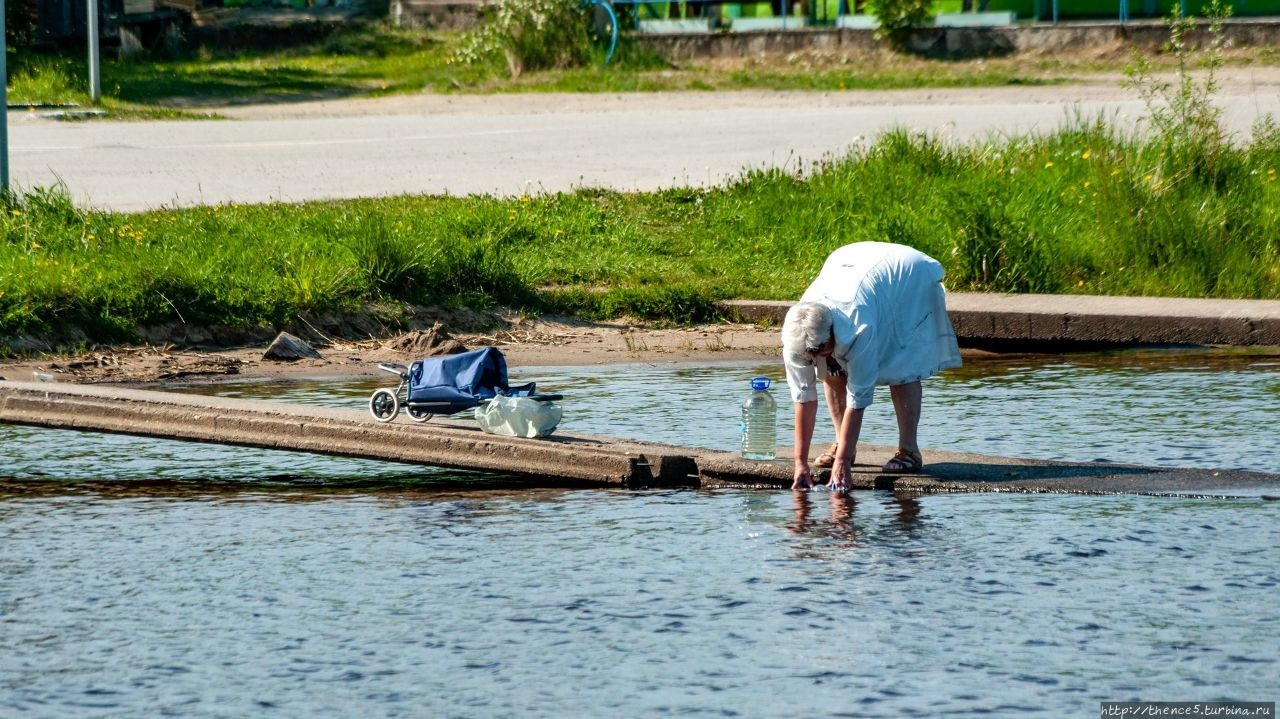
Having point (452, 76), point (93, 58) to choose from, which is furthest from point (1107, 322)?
point (452, 76)

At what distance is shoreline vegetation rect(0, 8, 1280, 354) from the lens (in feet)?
40.8

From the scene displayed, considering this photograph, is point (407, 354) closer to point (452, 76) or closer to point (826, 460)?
point (826, 460)

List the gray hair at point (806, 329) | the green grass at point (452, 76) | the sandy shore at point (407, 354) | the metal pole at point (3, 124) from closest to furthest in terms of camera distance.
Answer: the gray hair at point (806, 329), the sandy shore at point (407, 354), the metal pole at point (3, 124), the green grass at point (452, 76)

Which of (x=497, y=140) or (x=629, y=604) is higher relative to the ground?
(x=497, y=140)

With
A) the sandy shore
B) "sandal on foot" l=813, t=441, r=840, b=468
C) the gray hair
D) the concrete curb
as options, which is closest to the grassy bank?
the sandy shore

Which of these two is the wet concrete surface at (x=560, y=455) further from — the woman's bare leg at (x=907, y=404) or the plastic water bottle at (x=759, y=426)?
the woman's bare leg at (x=907, y=404)

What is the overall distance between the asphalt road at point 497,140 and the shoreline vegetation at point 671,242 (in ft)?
3.82

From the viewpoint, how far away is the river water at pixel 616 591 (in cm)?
548

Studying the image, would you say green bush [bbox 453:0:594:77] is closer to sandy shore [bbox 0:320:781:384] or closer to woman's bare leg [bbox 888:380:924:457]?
sandy shore [bbox 0:320:781:384]

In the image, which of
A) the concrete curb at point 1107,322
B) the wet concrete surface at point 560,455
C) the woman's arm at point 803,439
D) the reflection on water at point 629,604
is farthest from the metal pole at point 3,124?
the woman's arm at point 803,439

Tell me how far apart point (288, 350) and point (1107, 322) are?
5074mm

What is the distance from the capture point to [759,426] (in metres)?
8.27

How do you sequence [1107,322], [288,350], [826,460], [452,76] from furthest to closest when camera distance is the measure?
[452,76] < [1107,322] < [288,350] < [826,460]

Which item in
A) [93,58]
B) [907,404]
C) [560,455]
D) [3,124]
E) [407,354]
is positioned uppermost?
[93,58]
